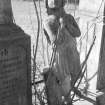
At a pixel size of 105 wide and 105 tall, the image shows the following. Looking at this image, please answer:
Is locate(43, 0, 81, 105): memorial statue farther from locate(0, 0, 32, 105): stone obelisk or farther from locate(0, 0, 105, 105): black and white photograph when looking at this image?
locate(0, 0, 32, 105): stone obelisk

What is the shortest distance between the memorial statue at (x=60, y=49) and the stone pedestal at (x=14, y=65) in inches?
11.5

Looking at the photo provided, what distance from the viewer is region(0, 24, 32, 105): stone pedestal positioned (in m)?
2.38

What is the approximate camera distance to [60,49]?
9.16ft

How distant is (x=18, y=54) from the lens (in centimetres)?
249

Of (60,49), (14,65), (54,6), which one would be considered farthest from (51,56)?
(54,6)

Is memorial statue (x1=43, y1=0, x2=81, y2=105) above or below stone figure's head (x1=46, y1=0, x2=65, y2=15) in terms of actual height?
below

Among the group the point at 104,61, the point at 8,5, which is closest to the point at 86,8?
the point at 104,61

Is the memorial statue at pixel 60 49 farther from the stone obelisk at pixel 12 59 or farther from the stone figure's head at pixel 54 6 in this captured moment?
the stone obelisk at pixel 12 59

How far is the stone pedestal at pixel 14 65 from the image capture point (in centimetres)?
238

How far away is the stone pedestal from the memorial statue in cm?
29

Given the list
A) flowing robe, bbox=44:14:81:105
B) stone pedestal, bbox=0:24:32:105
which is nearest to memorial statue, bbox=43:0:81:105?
flowing robe, bbox=44:14:81:105

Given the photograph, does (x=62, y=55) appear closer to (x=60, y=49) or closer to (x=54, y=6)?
(x=60, y=49)

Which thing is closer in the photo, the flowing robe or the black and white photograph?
the black and white photograph

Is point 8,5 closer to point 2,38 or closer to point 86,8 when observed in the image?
point 2,38
